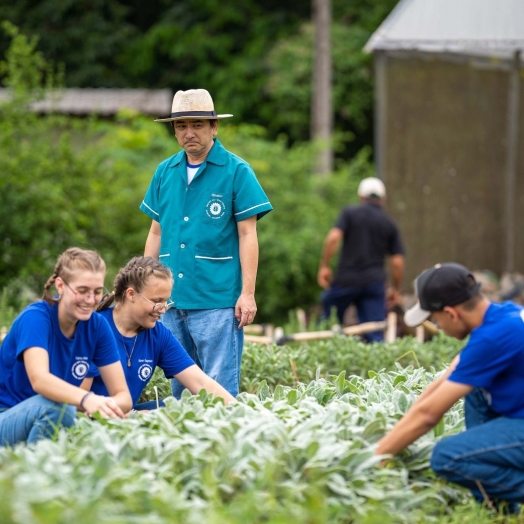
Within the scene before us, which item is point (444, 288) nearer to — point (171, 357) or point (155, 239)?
point (171, 357)

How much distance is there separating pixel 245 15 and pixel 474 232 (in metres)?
10.6

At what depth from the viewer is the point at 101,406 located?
14.5ft

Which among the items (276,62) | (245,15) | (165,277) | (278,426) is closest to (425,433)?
(278,426)

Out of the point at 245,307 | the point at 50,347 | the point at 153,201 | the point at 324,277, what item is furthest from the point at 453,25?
the point at 50,347

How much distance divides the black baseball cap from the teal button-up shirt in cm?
167

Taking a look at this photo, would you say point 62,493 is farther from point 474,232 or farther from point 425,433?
point 474,232

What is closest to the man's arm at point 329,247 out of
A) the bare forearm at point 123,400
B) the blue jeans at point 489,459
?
the bare forearm at point 123,400

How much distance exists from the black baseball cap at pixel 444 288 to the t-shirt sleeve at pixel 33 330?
1.56 meters

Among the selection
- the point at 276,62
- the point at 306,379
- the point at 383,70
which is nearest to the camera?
the point at 306,379

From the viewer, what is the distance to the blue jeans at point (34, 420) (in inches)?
173

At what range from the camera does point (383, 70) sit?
41.2 feet

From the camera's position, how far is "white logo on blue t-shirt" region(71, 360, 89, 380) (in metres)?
4.62

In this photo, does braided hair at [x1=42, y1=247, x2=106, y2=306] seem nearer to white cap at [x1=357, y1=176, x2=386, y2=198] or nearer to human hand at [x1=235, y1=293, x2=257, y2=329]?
human hand at [x1=235, y1=293, x2=257, y2=329]

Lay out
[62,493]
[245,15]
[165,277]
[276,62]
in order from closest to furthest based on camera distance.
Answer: [62,493]
[165,277]
[276,62]
[245,15]
